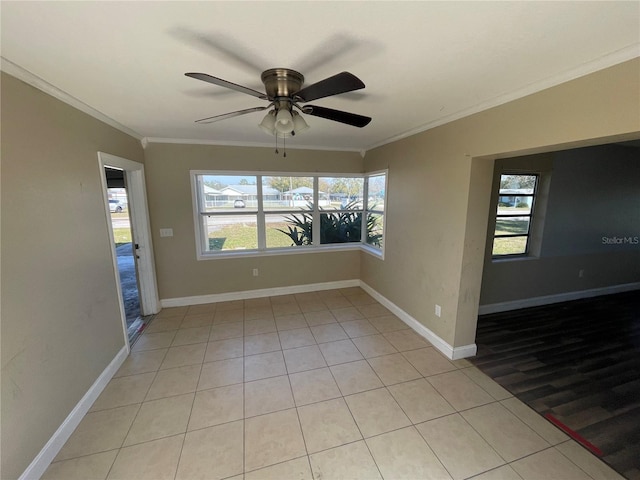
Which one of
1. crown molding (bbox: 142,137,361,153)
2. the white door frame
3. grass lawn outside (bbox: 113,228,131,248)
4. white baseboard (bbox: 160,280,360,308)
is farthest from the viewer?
grass lawn outside (bbox: 113,228,131,248)

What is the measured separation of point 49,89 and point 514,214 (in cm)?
488

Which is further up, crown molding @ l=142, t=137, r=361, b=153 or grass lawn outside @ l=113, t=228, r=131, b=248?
crown molding @ l=142, t=137, r=361, b=153

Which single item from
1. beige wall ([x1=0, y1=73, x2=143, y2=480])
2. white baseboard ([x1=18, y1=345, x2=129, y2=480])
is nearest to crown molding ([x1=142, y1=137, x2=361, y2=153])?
beige wall ([x1=0, y1=73, x2=143, y2=480])

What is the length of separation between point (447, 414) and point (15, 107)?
11.1ft

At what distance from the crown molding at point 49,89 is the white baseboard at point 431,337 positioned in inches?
148

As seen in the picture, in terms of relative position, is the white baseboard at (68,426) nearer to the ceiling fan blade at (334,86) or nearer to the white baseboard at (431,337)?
the ceiling fan blade at (334,86)

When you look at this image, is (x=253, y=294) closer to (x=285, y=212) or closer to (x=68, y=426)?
(x=285, y=212)

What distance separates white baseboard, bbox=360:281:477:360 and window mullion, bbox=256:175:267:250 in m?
1.97

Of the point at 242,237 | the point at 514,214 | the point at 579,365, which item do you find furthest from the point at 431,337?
the point at 242,237

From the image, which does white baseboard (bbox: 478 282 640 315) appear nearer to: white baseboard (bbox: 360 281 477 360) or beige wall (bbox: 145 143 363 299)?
white baseboard (bbox: 360 281 477 360)

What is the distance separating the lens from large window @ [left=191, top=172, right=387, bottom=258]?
12.3 feet

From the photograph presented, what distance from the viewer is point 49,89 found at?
167 centimetres

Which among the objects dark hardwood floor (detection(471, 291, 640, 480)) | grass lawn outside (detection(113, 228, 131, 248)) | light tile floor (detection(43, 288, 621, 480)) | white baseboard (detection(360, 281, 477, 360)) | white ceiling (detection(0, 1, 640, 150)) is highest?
white ceiling (detection(0, 1, 640, 150))

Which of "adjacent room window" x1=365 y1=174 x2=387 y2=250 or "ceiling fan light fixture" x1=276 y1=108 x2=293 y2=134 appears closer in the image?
"ceiling fan light fixture" x1=276 y1=108 x2=293 y2=134
